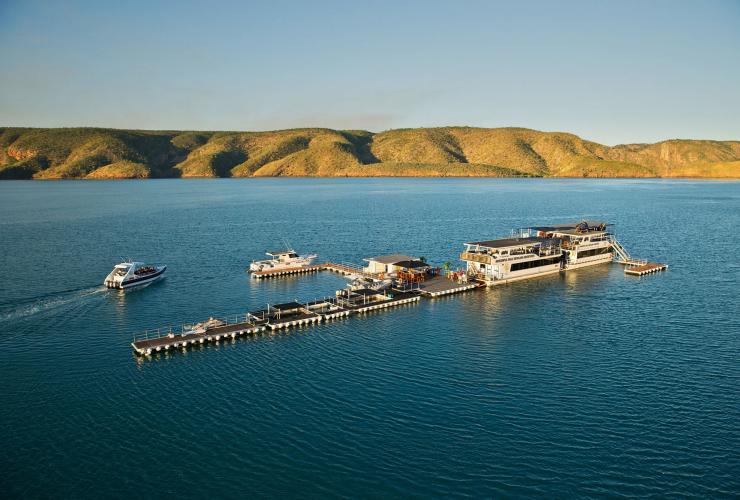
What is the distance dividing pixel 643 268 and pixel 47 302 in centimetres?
9893

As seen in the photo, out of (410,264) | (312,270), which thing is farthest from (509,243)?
(312,270)

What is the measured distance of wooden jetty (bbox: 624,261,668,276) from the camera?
91.1m

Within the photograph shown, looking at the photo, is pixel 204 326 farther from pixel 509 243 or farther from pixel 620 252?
pixel 620 252

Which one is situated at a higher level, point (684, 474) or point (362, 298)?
point (362, 298)

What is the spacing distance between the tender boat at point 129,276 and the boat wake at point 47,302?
184 centimetres

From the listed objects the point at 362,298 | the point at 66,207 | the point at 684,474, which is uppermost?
the point at 66,207

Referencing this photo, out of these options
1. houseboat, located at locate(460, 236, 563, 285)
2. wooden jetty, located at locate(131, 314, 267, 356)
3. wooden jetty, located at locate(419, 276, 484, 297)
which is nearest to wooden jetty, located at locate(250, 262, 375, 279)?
wooden jetty, located at locate(419, 276, 484, 297)

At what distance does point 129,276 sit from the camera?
258ft

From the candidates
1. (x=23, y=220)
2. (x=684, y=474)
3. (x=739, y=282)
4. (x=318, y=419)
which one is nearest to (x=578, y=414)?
(x=684, y=474)

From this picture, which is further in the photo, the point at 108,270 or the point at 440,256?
the point at 440,256

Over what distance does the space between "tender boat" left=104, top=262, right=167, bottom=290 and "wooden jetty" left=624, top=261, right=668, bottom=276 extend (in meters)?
84.5

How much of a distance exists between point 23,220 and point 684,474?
182815 millimetres

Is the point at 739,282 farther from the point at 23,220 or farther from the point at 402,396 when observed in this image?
the point at 23,220

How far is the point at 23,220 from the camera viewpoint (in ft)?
519
